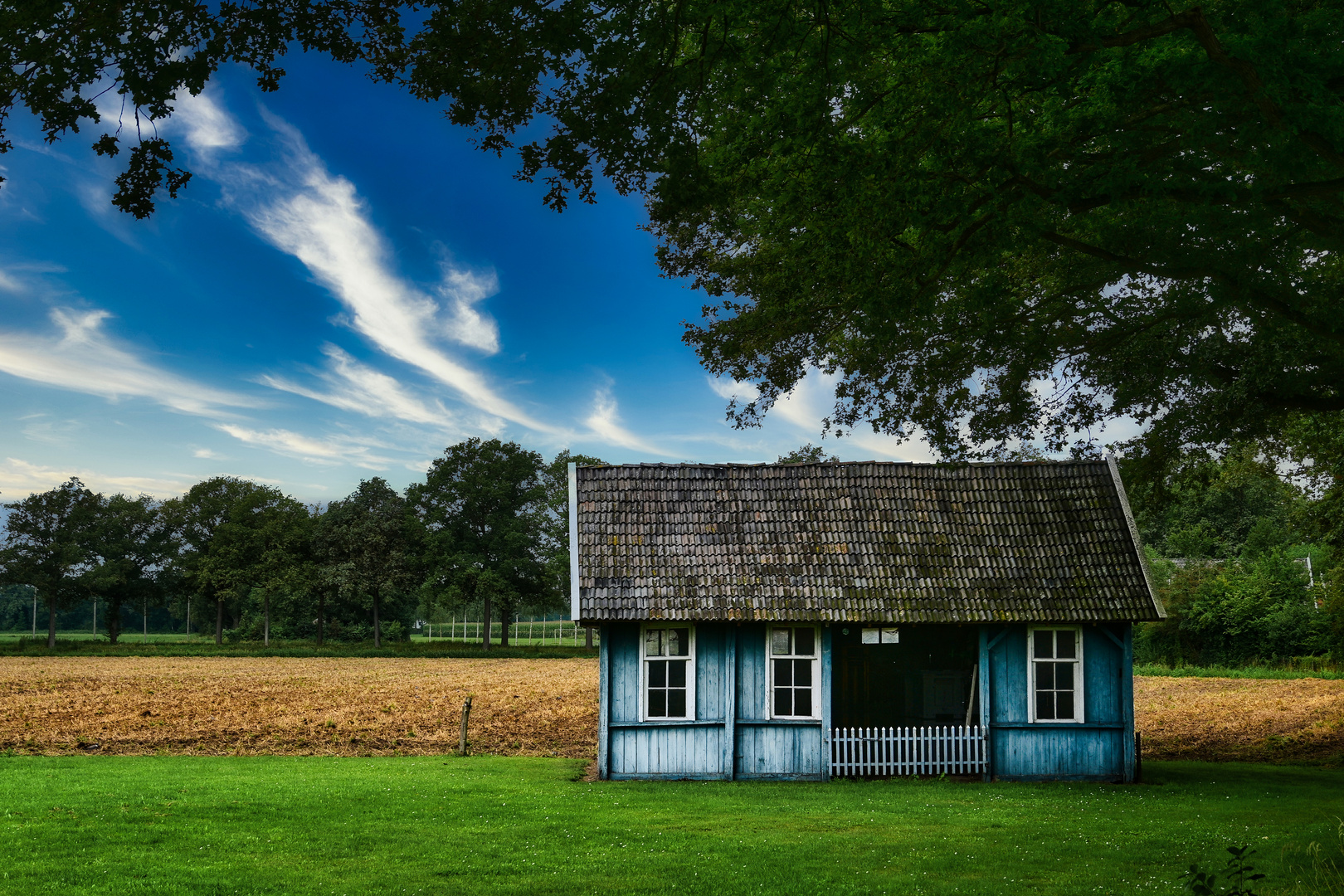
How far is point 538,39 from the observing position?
707cm

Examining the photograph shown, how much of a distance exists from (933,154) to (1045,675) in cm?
1065

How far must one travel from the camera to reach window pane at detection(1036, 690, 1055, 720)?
651 inches

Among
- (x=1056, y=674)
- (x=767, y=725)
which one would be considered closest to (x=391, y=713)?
(x=767, y=725)

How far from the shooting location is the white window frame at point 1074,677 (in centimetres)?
1645

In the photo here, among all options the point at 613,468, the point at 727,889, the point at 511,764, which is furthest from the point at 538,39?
the point at 511,764

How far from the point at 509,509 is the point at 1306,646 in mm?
46122

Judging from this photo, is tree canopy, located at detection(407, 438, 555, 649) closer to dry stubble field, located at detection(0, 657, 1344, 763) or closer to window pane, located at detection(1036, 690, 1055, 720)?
dry stubble field, located at detection(0, 657, 1344, 763)

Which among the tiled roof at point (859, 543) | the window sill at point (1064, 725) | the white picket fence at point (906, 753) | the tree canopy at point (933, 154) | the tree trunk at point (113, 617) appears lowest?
the tree trunk at point (113, 617)

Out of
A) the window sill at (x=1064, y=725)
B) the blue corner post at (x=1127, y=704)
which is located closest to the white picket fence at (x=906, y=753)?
the window sill at (x=1064, y=725)

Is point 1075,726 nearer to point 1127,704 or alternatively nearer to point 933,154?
point 1127,704

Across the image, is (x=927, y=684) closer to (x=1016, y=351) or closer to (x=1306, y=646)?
(x=1016, y=351)

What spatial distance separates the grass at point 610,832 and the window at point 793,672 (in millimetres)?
1407

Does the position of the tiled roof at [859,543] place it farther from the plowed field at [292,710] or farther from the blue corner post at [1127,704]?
the plowed field at [292,710]

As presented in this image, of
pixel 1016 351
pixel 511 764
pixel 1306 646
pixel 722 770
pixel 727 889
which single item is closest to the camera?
pixel 727 889
